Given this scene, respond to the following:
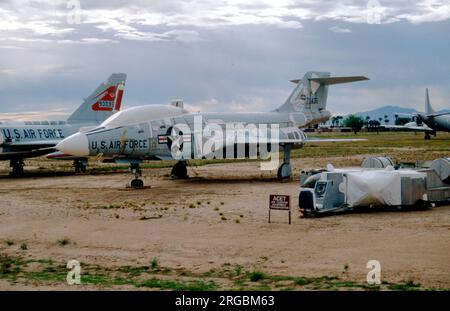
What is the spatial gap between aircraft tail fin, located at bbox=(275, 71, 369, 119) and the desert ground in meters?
9.31

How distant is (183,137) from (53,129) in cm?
1038

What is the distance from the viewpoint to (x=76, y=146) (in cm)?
2138

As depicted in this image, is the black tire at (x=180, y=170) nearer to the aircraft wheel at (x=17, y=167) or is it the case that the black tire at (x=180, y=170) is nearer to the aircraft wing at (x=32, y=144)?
the aircraft wing at (x=32, y=144)

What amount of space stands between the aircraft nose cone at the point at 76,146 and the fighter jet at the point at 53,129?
21.8 feet

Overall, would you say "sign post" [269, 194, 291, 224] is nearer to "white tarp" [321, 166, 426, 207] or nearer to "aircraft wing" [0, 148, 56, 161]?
"white tarp" [321, 166, 426, 207]

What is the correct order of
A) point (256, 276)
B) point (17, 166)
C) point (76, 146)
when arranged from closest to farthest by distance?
point (256, 276), point (76, 146), point (17, 166)

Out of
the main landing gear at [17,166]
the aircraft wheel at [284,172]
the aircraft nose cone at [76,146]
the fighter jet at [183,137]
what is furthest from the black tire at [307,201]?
the main landing gear at [17,166]

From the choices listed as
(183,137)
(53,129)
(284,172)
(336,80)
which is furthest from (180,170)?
(336,80)

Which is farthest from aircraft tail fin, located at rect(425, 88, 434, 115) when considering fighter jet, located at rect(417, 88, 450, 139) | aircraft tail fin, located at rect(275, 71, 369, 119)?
aircraft tail fin, located at rect(275, 71, 369, 119)

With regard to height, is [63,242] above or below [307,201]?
below

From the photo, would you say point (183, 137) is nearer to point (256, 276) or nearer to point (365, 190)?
point (365, 190)
